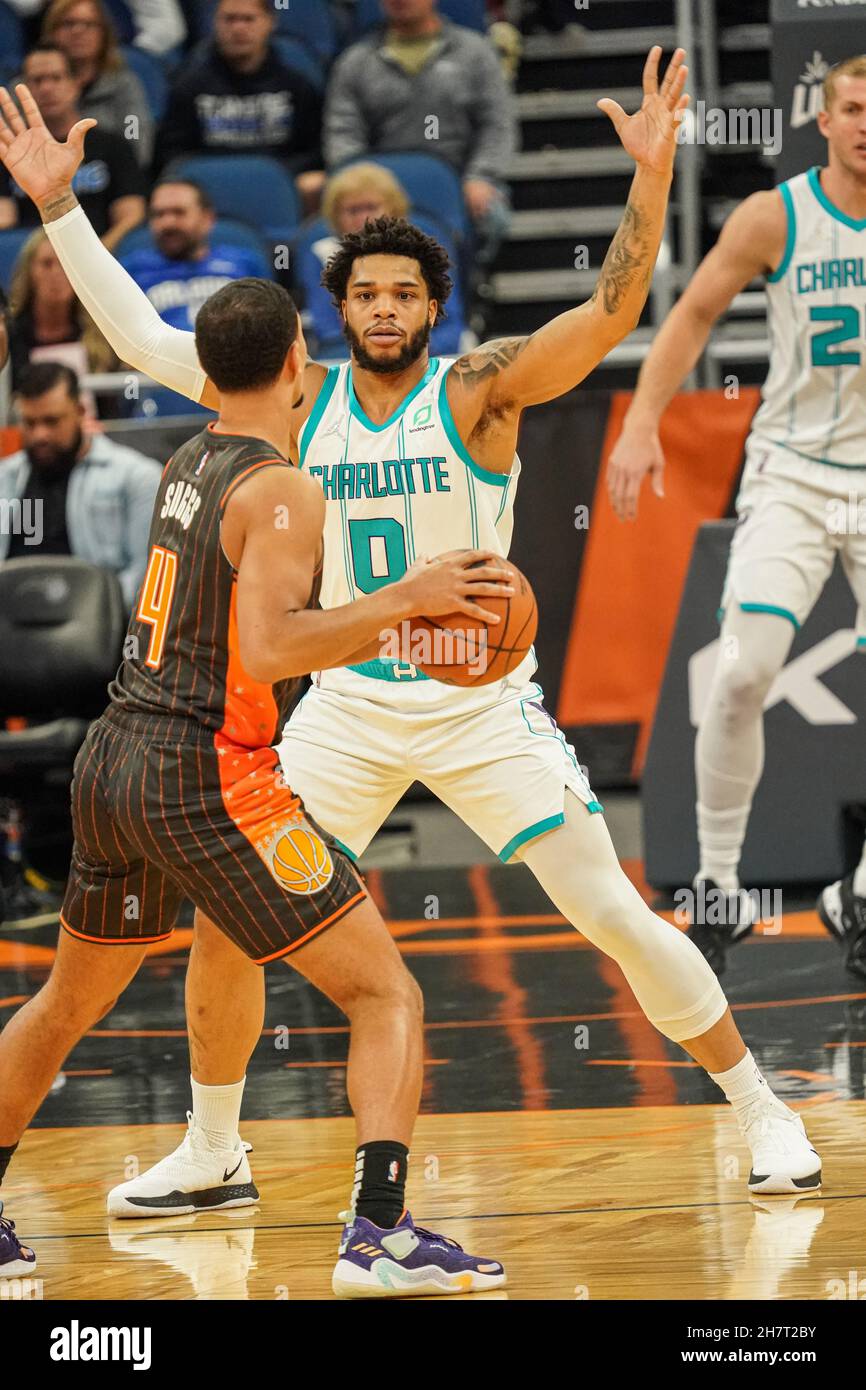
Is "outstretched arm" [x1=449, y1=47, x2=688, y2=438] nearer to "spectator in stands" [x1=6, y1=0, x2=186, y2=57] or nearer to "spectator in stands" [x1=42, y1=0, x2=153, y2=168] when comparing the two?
"spectator in stands" [x1=42, y1=0, x2=153, y2=168]

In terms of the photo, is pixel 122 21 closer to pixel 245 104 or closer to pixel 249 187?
pixel 245 104

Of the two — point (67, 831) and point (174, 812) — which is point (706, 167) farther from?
point (174, 812)

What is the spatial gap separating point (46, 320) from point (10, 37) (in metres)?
3.54

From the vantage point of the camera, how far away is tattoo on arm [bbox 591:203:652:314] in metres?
4.76

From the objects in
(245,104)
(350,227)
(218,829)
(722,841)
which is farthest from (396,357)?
(245,104)

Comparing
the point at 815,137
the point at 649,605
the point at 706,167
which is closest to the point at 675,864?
the point at 649,605

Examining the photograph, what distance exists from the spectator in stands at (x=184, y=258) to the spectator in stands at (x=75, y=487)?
51.5 inches

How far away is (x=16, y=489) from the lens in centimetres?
1002

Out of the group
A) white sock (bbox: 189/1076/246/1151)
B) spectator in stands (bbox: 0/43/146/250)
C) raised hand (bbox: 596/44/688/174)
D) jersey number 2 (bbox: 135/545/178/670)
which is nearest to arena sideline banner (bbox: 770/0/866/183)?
raised hand (bbox: 596/44/688/174)

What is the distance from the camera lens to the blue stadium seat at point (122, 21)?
47.6 feet

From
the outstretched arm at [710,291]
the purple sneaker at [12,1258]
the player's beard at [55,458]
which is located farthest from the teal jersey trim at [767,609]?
the player's beard at [55,458]

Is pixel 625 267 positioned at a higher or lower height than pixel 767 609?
higher

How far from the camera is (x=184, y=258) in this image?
11164 mm

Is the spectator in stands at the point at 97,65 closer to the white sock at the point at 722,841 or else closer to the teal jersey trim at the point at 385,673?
the white sock at the point at 722,841
